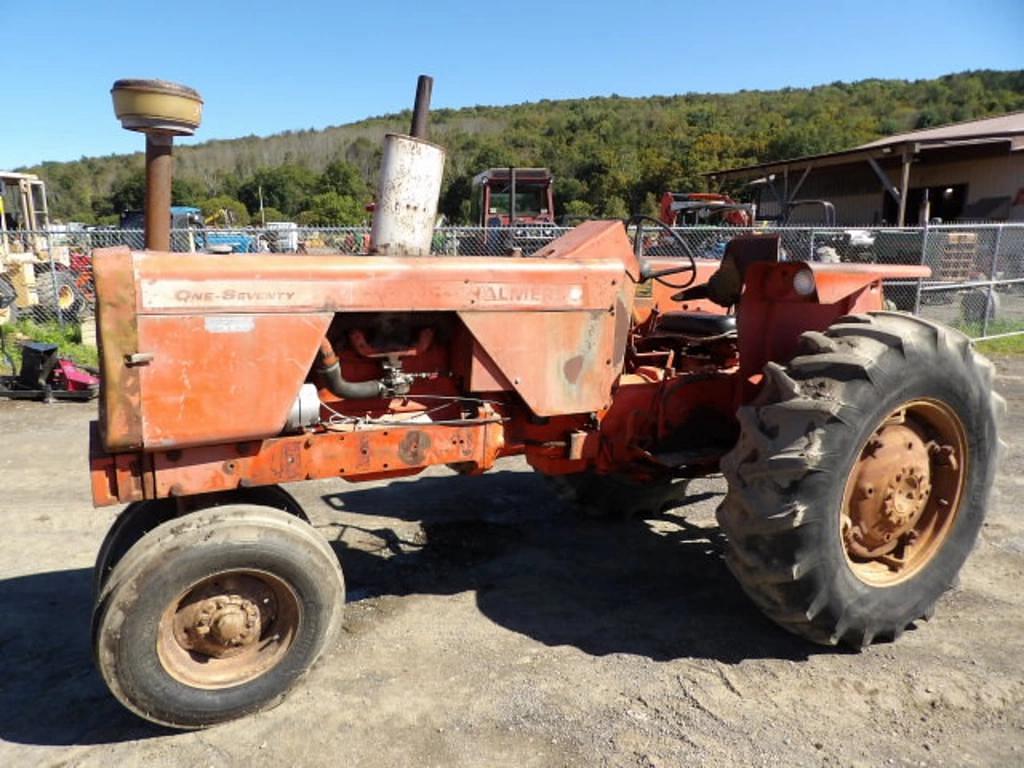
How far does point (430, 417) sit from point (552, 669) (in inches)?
42.9

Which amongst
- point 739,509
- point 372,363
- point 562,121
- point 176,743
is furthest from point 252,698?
point 562,121

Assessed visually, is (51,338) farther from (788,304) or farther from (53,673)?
(788,304)

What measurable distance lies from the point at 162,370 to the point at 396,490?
8.92 ft

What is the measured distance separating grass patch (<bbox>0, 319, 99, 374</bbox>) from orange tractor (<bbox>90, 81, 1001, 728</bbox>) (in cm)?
747

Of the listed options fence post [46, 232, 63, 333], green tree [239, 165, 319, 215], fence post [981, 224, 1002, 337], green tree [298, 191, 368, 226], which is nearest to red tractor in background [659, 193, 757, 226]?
fence post [981, 224, 1002, 337]

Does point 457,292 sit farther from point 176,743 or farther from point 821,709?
point 821,709

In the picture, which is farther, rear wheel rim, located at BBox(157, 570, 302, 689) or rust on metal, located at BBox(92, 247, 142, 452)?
rear wheel rim, located at BBox(157, 570, 302, 689)

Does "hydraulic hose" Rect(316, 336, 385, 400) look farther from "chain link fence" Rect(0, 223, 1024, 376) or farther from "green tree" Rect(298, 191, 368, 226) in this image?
"green tree" Rect(298, 191, 368, 226)

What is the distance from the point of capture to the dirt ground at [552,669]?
8.50 feet

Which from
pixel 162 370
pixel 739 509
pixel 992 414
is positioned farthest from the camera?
pixel 992 414

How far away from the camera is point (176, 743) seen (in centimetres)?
261

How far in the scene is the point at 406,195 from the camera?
123 inches

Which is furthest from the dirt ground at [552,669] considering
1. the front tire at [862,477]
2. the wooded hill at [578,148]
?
the wooded hill at [578,148]

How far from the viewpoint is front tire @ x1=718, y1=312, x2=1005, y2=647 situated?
9.49ft
